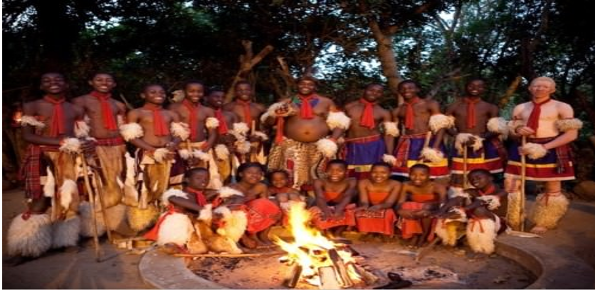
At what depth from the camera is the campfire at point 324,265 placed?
12.8 ft

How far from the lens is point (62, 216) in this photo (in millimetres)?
4902

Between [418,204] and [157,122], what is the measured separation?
2715 mm

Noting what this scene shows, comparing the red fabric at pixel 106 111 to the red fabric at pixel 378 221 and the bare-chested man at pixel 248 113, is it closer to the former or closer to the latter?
the bare-chested man at pixel 248 113

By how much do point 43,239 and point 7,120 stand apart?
456cm

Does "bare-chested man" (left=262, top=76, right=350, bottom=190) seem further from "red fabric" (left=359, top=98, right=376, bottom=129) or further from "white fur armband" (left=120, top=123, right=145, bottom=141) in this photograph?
"white fur armband" (left=120, top=123, right=145, bottom=141)

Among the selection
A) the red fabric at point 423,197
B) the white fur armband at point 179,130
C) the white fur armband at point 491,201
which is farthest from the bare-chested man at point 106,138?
the white fur armband at point 491,201

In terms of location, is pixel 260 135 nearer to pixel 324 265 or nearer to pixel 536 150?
pixel 324 265

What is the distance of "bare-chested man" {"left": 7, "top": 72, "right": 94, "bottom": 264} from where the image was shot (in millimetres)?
4605

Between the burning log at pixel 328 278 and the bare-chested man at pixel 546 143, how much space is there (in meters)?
2.64

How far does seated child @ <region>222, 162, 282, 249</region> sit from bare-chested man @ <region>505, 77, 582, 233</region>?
2614 millimetres

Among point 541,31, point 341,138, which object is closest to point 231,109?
point 341,138

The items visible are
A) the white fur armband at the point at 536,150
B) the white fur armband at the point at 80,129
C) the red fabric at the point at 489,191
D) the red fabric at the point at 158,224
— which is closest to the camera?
the red fabric at the point at 158,224

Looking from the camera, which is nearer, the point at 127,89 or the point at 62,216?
the point at 62,216

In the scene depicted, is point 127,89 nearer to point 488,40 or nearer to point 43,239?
point 43,239
